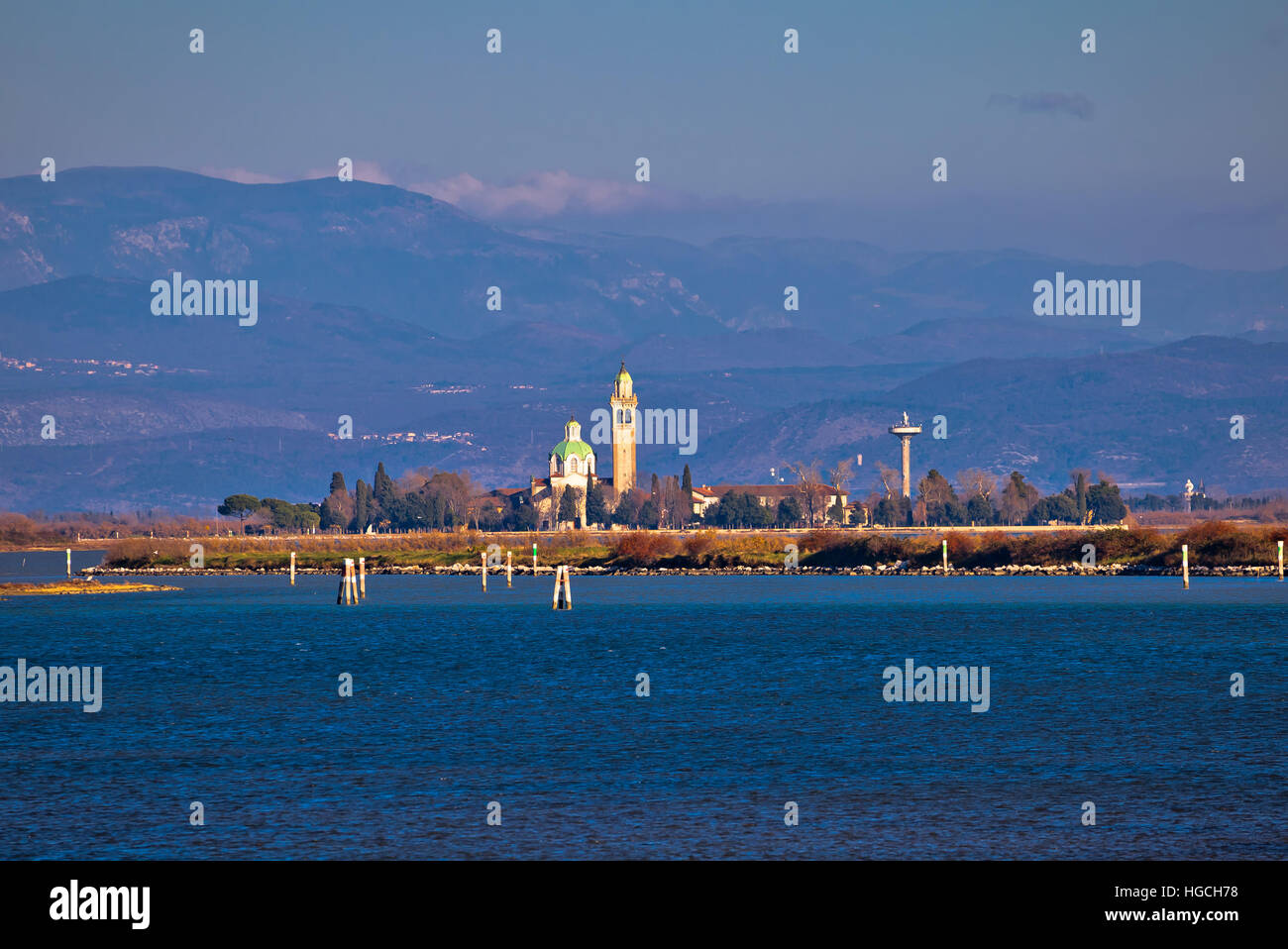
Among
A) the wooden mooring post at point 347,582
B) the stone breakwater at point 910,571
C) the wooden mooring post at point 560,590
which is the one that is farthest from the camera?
the stone breakwater at point 910,571

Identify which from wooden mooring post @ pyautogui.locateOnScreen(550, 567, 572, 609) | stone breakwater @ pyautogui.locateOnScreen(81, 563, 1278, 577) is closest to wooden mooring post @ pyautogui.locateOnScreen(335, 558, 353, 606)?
wooden mooring post @ pyautogui.locateOnScreen(550, 567, 572, 609)

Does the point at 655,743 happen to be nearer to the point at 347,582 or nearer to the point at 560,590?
the point at 560,590

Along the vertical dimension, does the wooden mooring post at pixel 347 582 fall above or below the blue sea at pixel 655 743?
above

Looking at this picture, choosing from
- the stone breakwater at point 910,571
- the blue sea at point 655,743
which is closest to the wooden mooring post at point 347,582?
the blue sea at point 655,743

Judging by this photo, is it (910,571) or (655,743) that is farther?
(910,571)

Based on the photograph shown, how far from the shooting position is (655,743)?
164 feet

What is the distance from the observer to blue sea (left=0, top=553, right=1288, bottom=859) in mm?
35375

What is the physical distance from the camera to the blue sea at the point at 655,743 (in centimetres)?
3538

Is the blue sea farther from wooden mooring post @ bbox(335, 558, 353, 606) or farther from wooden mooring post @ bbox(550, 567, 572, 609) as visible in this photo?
wooden mooring post @ bbox(335, 558, 353, 606)

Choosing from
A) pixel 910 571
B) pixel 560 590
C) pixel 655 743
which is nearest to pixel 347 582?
pixel 560 590

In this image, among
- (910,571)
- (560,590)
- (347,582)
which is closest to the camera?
(560,590)

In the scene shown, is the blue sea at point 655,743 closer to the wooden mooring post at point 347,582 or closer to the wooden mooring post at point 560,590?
the wooden mooring post at point 560,590
